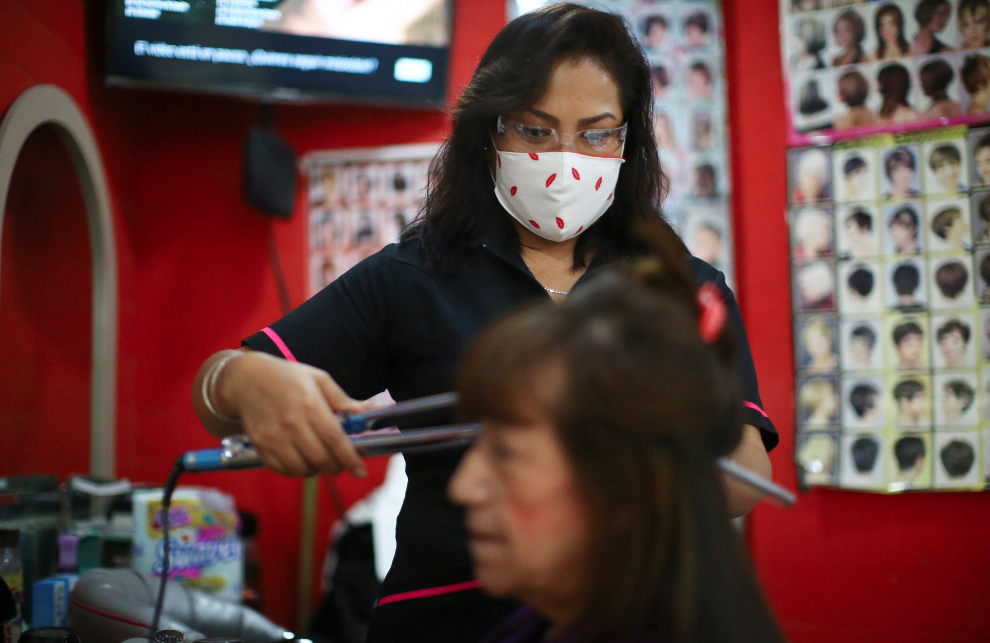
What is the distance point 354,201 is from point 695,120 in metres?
1.36

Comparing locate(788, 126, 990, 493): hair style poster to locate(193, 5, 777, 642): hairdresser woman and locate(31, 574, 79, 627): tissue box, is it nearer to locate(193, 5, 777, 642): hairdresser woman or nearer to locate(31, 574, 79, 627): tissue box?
locate(193, 5, 777, 642): hairdresser woman

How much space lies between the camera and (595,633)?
23.5 inches

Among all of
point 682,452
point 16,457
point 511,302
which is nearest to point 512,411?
point 682,452

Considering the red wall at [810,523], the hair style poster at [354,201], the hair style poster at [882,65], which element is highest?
the hair style poster at [882,65]

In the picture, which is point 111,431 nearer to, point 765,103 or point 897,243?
point 765,103

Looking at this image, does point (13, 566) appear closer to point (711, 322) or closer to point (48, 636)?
point (48, 636)

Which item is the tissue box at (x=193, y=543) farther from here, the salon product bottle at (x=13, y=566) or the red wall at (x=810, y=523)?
the red wall at (x=810, y=523)

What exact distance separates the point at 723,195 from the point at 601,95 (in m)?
1.79

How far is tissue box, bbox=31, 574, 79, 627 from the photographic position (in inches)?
63.9

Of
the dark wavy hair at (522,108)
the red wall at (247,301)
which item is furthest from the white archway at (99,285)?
the dark wavy hair at (522,108)

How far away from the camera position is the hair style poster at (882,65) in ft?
7.47

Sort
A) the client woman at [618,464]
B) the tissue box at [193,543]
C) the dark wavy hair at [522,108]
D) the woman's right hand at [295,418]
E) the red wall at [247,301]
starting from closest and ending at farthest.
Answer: the client woman at [618,464]
the woman's right hand at [295,418]
the dark wavy hair at [522,108]
the tissue box at [193,543]
the red wall at [247,301]

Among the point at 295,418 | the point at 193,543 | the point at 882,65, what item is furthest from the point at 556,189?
the point at 882,65

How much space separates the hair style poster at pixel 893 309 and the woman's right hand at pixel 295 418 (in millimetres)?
2004
